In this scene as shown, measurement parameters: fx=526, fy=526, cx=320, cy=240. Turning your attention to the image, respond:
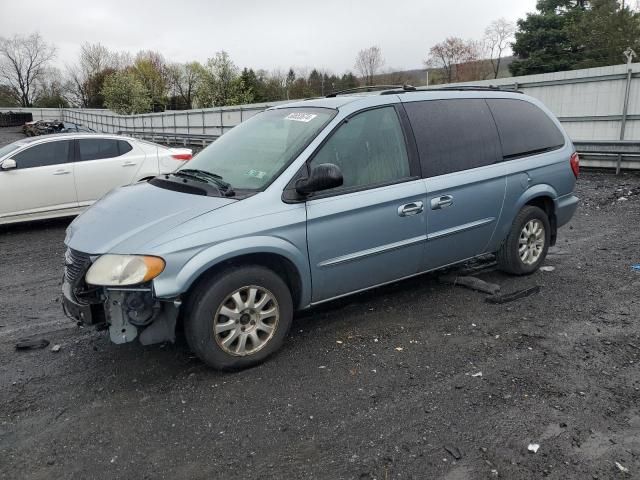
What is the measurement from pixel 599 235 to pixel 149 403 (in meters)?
6.29

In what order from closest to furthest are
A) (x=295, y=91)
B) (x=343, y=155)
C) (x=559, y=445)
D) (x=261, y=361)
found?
(x=559, y=445) < (x=261, y=361) < (x=343, y=155) < (x=295, y=91)

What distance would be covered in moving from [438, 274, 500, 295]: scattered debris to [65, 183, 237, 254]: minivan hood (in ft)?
8.87

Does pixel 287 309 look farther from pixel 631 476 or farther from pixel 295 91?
pixel 295 91

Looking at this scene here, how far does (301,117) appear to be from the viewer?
4.39m

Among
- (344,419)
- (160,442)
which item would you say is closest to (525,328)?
(344,419)

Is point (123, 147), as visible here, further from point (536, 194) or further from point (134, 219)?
point (536, 194)

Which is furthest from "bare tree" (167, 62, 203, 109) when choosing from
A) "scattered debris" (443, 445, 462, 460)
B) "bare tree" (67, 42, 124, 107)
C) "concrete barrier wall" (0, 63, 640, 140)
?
"scattered debris" (443, 445, 462, 460)

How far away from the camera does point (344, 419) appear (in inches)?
124

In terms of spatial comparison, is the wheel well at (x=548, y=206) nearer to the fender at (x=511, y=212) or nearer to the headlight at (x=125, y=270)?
the fender at (x=511, y=212)

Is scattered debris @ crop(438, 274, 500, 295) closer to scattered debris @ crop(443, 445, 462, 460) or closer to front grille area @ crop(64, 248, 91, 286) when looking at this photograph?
scattered debris @ crop(443, 445, 462, 460)

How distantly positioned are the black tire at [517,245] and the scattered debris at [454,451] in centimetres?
292

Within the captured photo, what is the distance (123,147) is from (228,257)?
6.92 meters

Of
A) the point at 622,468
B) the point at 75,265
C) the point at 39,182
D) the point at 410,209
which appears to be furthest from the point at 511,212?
the point at 39,182

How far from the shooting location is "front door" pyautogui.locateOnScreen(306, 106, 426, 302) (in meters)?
3.95
